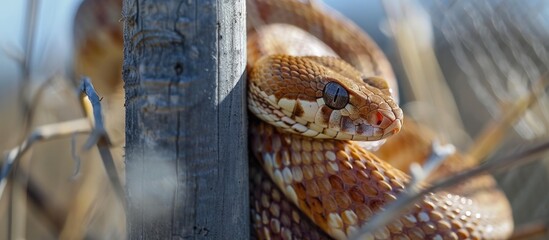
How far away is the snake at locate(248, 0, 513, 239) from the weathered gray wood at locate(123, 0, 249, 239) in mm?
366

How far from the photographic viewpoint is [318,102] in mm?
2176

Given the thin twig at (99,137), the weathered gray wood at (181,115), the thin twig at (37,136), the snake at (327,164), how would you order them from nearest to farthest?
1. the weathered gray wood at (181,115)
2. the thin twig at (99,137)
3. the snake at (327,164)
4. the thin twig at (37,136)

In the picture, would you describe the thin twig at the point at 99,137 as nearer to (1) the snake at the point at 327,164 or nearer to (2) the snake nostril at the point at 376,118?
(1) the snake at the point at 327,164

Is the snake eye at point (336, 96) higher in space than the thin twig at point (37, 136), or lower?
higher

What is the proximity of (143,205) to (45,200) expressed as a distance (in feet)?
6.48

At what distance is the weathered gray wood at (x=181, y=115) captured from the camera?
5.43ft

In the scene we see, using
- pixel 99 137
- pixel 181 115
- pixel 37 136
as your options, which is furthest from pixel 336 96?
pixel 37 136

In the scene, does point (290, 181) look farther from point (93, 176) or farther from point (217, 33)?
point (93, 176)

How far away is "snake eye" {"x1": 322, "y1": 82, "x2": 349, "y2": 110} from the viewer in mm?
2143

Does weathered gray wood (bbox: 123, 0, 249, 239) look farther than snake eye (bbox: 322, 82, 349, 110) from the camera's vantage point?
No

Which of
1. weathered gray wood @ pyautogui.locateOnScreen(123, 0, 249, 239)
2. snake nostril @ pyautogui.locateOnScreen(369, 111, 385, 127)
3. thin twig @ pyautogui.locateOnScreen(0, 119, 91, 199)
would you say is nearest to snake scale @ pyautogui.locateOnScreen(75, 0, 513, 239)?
snake nostril @ pyautogui.locateOnScreen(369, 111, 385, 127)

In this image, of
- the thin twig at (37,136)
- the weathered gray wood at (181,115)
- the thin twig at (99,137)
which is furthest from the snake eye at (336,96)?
the thin twig at (37,136)

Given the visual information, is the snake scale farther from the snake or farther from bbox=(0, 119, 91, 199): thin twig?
bbox=(0, 119, 91, 199): thin twig

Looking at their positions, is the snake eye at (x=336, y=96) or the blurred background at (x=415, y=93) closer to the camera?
the snake eye at (x=336, y=96)
